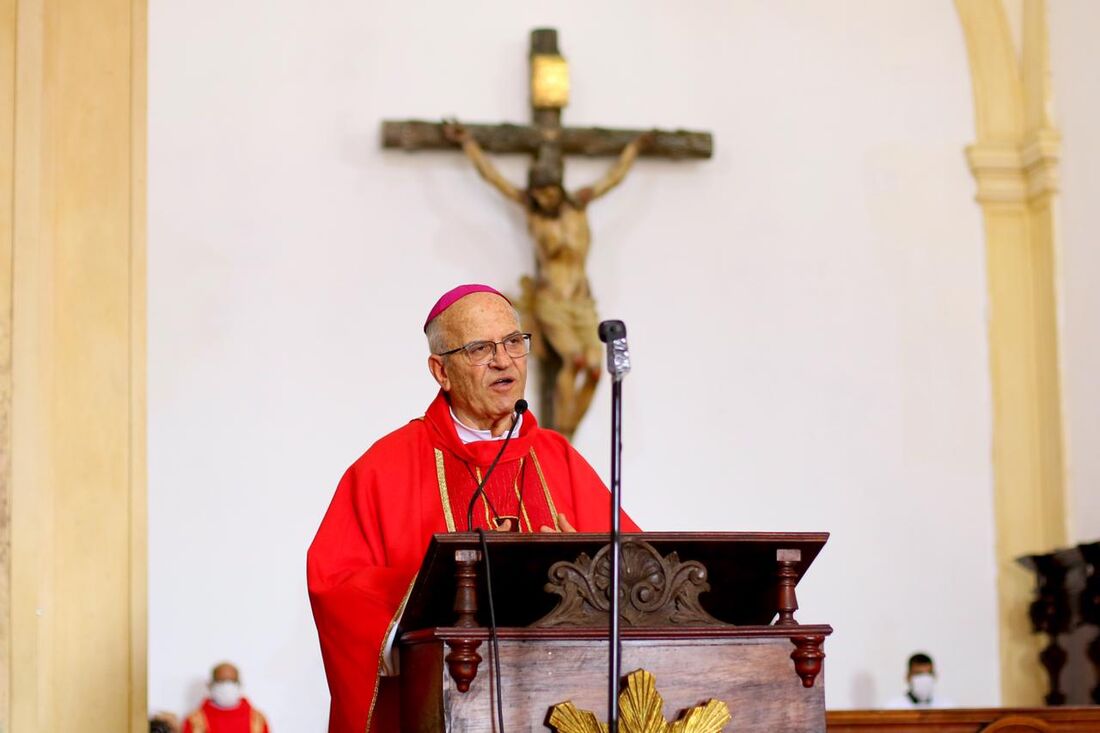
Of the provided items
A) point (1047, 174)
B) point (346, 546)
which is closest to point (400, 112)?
point (1047, 174)

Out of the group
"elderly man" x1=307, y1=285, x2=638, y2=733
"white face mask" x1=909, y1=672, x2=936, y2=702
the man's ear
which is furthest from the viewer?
"white face mask" x1=909, y1=672, x2=936, y2=702

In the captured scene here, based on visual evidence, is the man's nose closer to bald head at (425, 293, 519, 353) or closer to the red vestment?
bald head at (425, 293, 519, 353)

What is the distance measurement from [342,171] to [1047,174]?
14.5ft

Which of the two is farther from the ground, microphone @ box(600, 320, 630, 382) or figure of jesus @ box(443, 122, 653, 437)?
figure of jesus @ box(443, 122, 653, 437)

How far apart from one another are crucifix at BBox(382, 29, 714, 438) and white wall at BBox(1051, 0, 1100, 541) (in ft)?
8.68

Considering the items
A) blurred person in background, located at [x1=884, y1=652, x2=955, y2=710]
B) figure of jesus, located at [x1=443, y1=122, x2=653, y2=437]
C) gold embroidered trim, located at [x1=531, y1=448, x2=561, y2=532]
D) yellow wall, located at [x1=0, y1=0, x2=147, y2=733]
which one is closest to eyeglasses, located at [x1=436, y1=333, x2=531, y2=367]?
gold embroidered trim, located at [x1=531, y1=448, x2=561, y2=532]

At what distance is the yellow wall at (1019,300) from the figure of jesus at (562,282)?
2.73 m

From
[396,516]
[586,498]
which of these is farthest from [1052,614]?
[396,516]

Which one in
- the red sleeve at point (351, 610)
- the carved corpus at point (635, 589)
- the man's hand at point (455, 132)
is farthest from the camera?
the man's hand at point (455, 132)

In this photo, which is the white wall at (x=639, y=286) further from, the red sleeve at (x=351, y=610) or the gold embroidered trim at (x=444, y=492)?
the red sleeve at (x=351, y=610)

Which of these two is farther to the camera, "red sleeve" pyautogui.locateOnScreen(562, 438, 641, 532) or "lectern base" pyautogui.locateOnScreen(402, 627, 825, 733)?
"red sleeve" pyautogui.locateOnScreen(562, 438, 641, 532)

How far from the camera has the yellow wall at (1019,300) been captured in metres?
10.3

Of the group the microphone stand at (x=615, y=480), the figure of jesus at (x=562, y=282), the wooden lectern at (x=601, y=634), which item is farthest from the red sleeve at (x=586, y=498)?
the figure of jesus at (x=562, y=282)

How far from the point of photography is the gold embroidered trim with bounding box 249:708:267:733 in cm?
909
